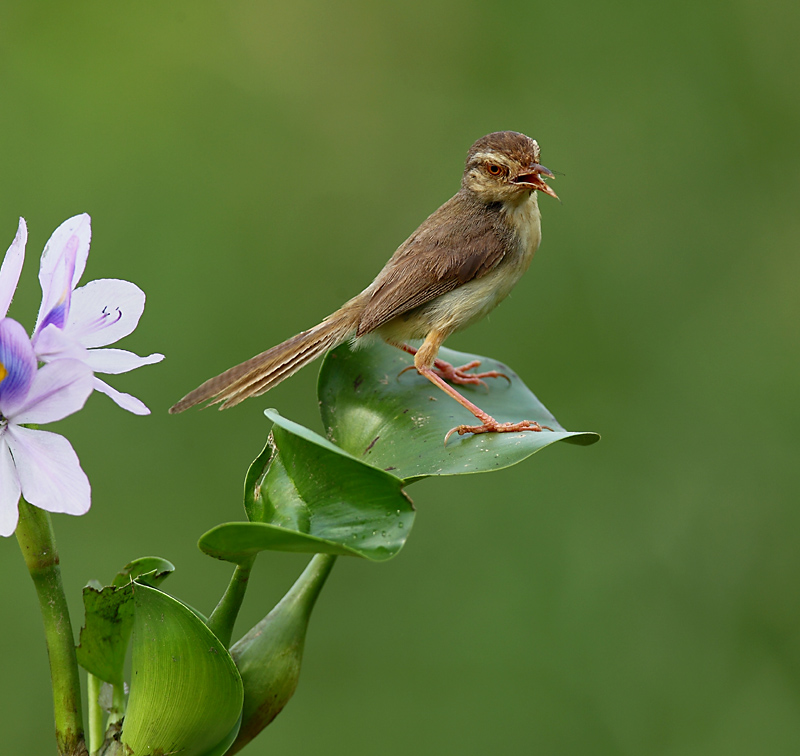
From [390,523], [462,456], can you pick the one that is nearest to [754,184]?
[462,456]

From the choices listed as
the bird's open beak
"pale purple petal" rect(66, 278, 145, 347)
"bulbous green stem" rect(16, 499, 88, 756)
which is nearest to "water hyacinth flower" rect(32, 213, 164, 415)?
"pale purple petal" rect(66, 278, 145, 347)

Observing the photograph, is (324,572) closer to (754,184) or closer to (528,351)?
(528,351)

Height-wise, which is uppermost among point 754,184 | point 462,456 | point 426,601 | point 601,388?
point 754,184

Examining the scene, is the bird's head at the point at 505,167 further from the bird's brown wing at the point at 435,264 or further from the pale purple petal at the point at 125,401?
the pale purple petal at the point at 125,401

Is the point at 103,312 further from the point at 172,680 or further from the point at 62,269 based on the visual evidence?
the point at 172,680

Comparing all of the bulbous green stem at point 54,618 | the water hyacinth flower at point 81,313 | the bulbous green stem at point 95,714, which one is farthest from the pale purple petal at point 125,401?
the bulbous green stem at point 95,714

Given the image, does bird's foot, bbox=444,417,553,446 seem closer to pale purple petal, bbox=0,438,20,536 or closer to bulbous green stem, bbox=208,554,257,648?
bulbous green stem, bbox=208,554,257,648

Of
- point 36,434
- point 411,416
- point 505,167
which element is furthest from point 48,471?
point 505,167
